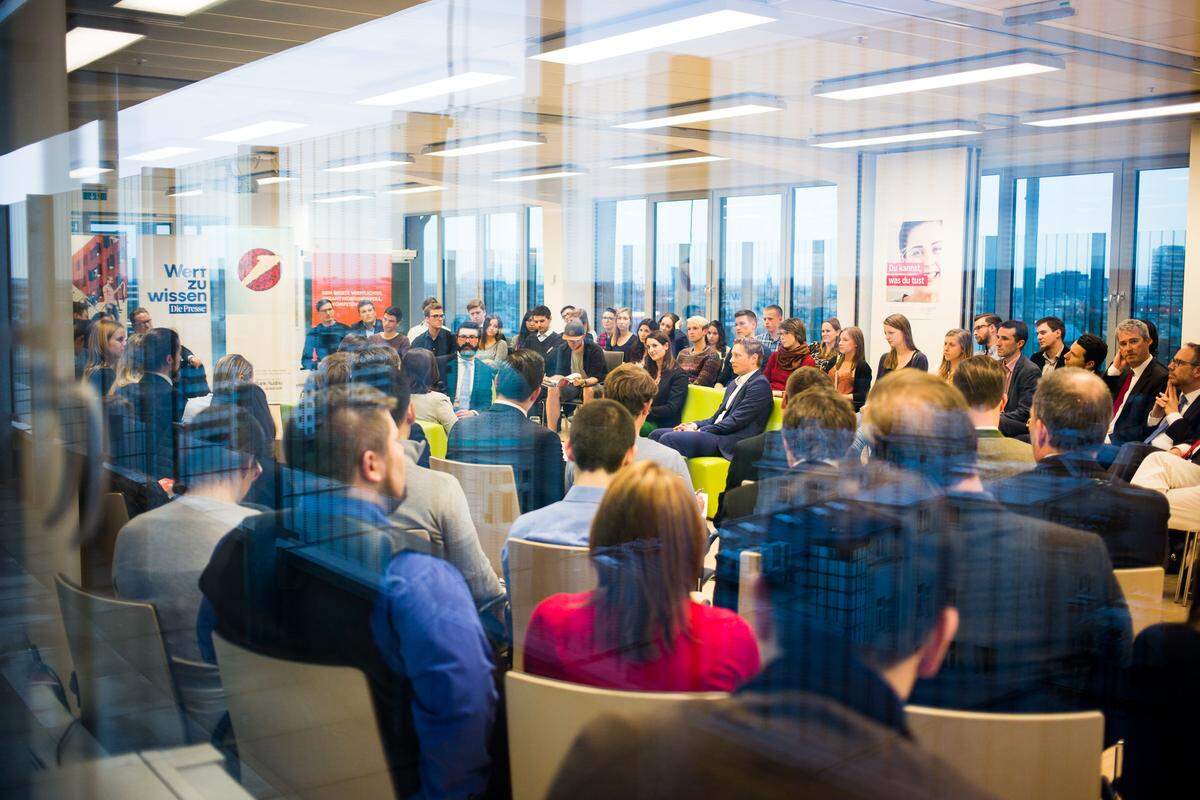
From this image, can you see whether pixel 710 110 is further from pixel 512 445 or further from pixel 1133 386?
pixel 512 445

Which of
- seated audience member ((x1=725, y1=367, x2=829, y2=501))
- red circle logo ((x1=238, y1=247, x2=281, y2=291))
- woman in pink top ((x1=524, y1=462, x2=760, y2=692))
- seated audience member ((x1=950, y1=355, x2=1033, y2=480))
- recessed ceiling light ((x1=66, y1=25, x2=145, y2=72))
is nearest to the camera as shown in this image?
seated audience member ((x1=950, y1=355, x2=1033, y2=480))

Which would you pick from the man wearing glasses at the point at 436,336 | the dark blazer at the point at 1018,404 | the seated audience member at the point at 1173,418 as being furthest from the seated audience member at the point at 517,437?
the seated audience member at the point at 1173,418

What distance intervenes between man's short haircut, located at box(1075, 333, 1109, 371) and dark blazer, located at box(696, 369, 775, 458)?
1.91 feet

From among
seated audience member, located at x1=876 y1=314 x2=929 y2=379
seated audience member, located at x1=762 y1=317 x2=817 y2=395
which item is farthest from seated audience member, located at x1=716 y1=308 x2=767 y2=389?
seated audience member, located at x1=876 y1=314 x2=929 y2=379

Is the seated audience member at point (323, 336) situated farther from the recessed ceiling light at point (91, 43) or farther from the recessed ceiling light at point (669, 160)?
the recessed ceiling light at point (91, 43)

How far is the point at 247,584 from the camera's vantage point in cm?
258

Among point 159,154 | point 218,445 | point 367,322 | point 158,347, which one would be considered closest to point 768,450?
point 367,322

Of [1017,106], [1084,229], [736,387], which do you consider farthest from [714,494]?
[1017,106]

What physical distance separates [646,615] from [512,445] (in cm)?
132

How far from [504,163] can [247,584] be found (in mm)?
1274

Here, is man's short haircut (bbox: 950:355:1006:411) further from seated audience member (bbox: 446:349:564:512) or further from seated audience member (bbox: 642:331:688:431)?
seated audience member (bbox: 446:349:564:512)

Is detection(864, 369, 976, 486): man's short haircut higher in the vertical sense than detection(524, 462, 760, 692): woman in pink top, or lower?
higher

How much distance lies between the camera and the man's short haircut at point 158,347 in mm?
3292

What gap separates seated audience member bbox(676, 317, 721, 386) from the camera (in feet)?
6.95
